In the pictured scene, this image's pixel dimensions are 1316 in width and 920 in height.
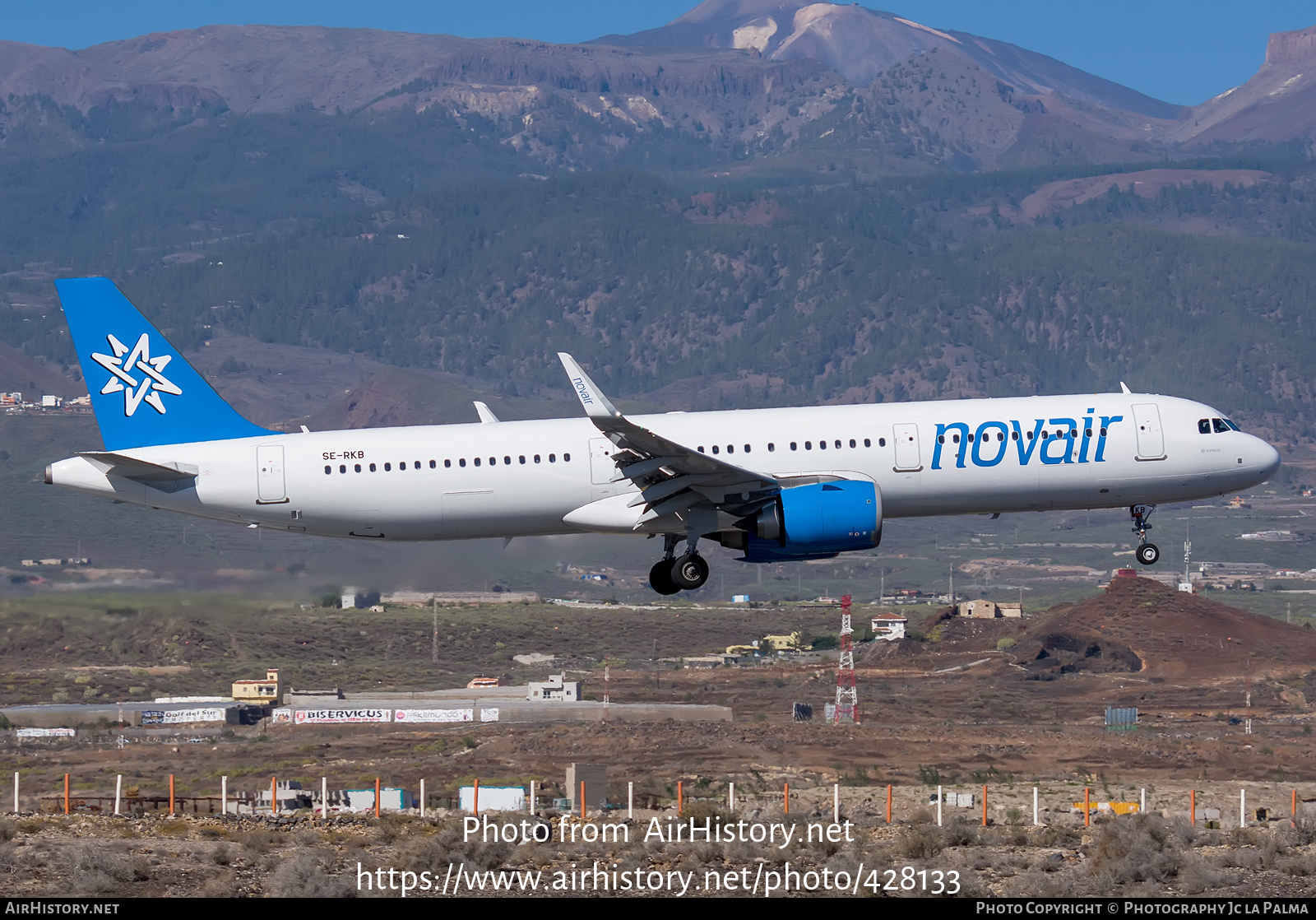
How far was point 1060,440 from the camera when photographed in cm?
5056

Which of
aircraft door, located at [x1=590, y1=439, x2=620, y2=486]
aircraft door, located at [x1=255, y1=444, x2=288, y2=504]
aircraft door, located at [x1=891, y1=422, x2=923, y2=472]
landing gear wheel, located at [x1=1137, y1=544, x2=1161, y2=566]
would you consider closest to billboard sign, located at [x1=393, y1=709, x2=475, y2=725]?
aircraft door, located at [x1=255, y1=444, x2=288, y2=504]

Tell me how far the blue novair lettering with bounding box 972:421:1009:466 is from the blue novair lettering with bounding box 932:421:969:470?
291 millimetres

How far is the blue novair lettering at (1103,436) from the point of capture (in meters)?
50.9

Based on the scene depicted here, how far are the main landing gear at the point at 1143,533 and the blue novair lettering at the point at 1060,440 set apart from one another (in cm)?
295

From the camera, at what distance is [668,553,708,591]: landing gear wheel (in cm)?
4969

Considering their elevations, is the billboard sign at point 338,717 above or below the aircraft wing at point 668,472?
below

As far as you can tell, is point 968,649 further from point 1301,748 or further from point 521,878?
point 521,878

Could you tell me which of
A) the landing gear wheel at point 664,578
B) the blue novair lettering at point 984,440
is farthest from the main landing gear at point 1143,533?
the landing gear wheel at point 664,578

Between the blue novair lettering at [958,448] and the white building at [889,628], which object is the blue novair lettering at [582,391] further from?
the white building at [889,628]

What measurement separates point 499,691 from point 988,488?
79955mm

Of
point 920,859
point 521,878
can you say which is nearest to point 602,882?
point 521,878

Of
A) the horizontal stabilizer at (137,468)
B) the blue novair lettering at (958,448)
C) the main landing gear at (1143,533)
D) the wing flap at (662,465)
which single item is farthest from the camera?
the main landing gear at (1143,533)

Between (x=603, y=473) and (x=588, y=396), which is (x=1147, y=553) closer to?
(x=603, y=473)

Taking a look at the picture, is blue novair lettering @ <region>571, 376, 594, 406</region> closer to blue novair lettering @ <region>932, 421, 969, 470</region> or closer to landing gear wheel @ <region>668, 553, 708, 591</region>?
landing gear wheel @ <region>668, 553, 708, 591</region>
